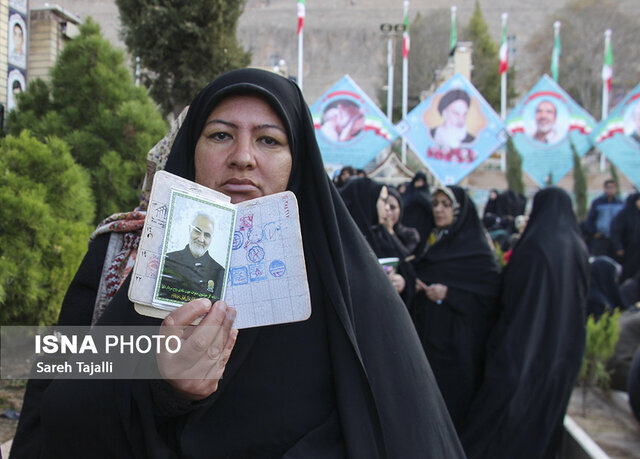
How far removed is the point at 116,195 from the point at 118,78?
2.75 ft

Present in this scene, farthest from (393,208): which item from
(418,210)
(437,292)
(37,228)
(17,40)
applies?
(17,40)

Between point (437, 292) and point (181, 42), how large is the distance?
318 inches

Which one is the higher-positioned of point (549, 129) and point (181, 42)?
point (181, 42)

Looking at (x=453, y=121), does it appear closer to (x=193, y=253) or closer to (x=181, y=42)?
(x=181, y=42)

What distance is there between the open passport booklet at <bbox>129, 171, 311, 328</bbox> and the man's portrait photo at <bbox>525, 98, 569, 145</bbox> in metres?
12.6

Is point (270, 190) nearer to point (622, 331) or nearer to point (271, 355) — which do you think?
point (271, 355)

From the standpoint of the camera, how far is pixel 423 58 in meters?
40.2

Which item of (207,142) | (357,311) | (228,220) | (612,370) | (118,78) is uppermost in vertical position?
(118,78)

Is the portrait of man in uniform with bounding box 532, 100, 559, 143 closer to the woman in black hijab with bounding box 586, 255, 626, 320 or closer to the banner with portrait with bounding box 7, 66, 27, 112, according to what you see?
the woman in black hijab with bounding box 586, 255, 626, 320

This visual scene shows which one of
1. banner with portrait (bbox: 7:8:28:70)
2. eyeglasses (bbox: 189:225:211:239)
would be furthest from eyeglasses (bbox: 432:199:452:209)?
banner with portrait (bbox: 7:8:28:70)

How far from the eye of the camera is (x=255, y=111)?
4.54 feet

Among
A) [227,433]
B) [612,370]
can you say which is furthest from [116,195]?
[612,370]

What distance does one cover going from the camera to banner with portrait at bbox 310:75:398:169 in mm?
9477

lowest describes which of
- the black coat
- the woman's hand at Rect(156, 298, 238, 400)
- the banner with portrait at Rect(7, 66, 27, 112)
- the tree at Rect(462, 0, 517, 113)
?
the woman's hand at Rect(156, 298, 238, 400)
